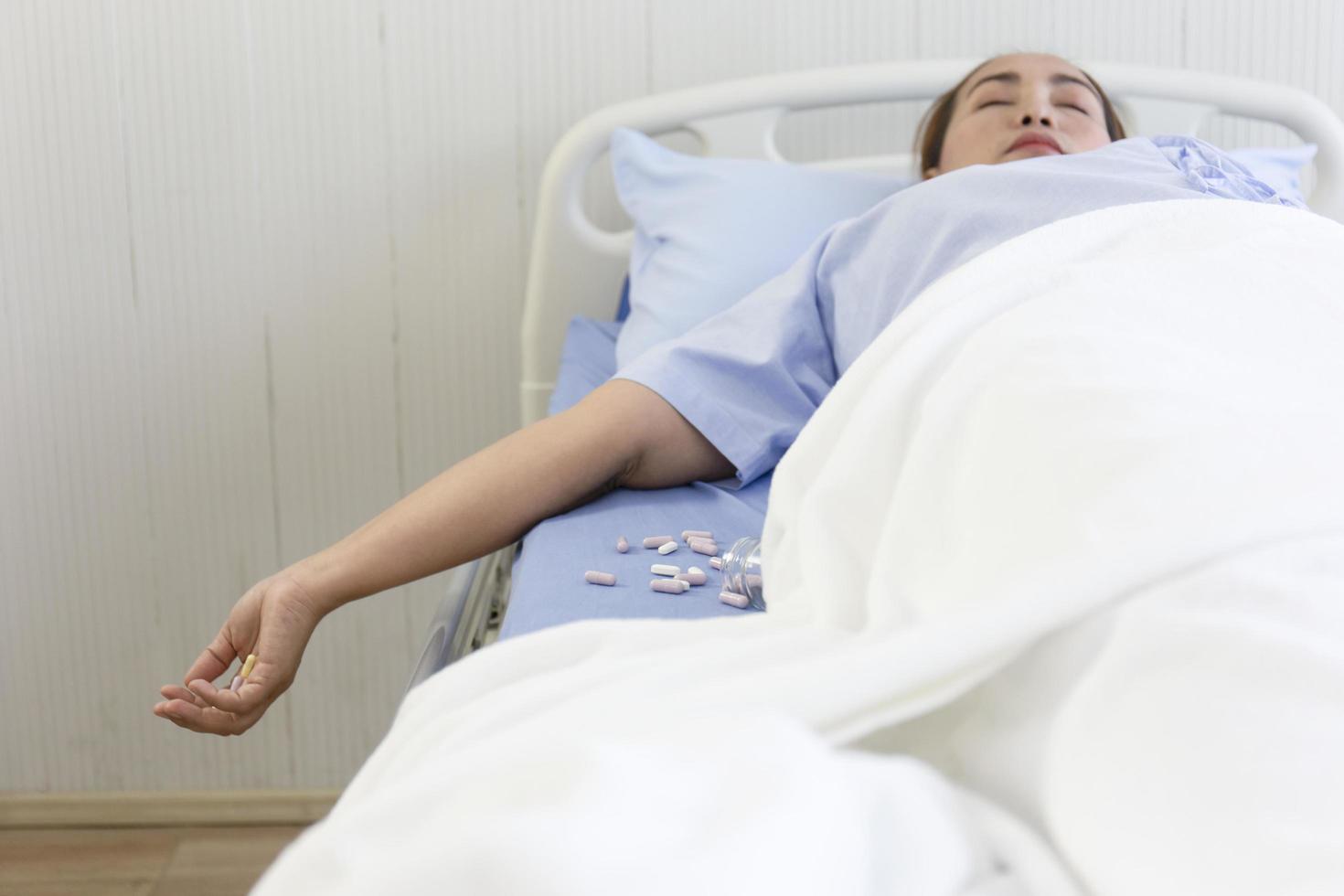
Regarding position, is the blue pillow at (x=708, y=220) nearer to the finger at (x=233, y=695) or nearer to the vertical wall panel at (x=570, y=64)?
the vertical wall panel at (x=570, y=64)

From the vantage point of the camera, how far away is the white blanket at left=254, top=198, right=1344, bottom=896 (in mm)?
328

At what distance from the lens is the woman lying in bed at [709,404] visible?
915mm

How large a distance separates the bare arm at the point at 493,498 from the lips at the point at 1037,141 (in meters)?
0.61

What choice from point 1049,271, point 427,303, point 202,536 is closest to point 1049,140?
point 1049,271

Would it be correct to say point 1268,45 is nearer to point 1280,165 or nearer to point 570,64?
point 1280,165

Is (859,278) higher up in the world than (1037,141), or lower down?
lower down

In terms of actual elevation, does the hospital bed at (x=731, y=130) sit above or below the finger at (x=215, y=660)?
above

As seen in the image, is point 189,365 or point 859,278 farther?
point 189,365

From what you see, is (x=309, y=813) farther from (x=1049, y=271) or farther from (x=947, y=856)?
(x=947, y=856)

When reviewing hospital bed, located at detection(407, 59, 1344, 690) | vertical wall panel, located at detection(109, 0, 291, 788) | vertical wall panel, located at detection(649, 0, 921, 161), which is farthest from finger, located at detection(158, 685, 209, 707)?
vertical wall panel, located at detection(649, 0, 921, 161)

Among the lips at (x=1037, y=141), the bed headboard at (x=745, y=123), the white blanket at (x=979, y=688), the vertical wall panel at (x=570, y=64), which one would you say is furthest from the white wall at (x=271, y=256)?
the white blanket at (x=979, y=688)

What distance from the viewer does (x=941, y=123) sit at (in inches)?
58.1

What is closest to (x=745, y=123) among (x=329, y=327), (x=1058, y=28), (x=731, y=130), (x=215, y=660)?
(x=731, y=130)

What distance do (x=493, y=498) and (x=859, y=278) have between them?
1.33 feet
